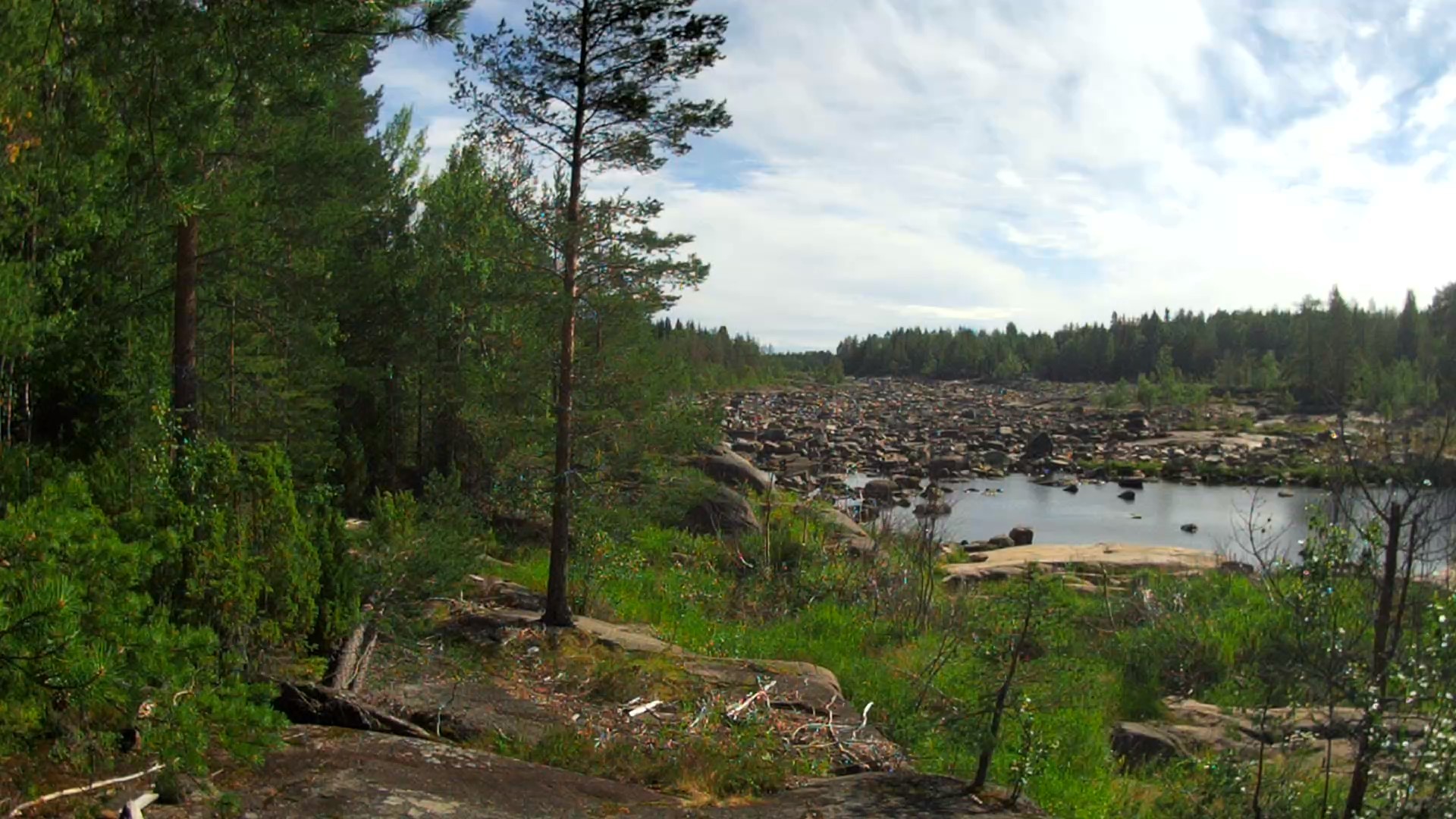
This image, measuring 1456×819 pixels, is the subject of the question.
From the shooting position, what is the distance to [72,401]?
1255cm

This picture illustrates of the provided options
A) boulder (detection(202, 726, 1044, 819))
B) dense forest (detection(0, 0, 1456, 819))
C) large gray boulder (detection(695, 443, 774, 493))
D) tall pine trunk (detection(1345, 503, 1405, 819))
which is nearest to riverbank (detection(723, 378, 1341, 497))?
large gray boulder (detection(695, 443, 774, 493))

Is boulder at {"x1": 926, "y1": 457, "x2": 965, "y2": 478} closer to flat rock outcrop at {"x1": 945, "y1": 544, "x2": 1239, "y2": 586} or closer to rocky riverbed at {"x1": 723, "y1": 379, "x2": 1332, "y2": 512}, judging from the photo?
rocky riverbed at {"x1": 723, "y1": 379, "x2": 1332, "y2": 512}

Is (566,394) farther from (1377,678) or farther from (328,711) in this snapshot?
(1377,678)

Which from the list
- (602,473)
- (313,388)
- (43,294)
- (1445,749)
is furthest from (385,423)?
(1445,749)

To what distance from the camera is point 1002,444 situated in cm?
5459

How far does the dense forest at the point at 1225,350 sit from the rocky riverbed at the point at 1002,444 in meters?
4.78

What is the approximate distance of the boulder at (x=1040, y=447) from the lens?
167 feet

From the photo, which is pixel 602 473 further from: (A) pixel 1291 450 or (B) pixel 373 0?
(A) pixel 1291 450

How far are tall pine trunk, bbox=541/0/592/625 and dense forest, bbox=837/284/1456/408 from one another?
21.6 feet

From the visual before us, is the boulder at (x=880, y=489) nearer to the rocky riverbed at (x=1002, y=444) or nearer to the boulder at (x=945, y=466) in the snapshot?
the rocky riverbed at (x=1002, y=444)

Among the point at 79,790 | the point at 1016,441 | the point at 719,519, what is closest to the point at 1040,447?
the point at 1016,441

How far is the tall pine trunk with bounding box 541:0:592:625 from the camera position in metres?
10.3

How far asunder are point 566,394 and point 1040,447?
4435 centimetres

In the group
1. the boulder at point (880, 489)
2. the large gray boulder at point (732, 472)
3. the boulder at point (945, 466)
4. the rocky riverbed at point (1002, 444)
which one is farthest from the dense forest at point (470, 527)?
the boulder at point (945, 466)
